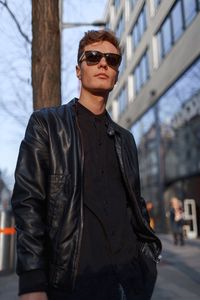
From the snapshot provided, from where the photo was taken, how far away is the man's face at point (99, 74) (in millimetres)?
2047

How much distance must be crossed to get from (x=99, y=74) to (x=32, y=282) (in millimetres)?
1125

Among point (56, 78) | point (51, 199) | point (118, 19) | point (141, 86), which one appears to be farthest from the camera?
point (118, 19)

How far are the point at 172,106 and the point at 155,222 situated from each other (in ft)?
22.0

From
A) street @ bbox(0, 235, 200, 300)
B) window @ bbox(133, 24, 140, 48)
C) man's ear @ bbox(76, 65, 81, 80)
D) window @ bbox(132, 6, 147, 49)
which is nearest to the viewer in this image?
man's ear @ bbox(76, 65, 81, 80)

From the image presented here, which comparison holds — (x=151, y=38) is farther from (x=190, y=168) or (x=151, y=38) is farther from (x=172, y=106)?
(x=190, y=168)

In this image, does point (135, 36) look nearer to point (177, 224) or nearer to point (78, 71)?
point (177, 224)

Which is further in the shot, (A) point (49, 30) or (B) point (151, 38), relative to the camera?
(B) point (151, 38)

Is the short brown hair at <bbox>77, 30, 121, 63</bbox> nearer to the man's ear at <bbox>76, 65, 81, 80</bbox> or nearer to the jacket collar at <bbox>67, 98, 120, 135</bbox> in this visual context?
the man's ear at <bbox>76, 65, 81, 80</bbox>

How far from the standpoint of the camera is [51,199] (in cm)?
174

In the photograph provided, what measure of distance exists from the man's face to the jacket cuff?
3.26 ft

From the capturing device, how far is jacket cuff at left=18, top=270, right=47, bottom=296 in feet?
4.98

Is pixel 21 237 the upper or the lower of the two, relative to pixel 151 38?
lower

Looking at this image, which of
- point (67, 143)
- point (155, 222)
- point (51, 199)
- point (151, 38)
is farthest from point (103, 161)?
point (151, 38)

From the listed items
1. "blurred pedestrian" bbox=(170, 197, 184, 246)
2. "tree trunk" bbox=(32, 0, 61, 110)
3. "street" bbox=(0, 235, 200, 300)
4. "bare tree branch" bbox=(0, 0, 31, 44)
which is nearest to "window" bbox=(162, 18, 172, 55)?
"blurred pedestrian" bbox=(170, 197, 184, 246)
